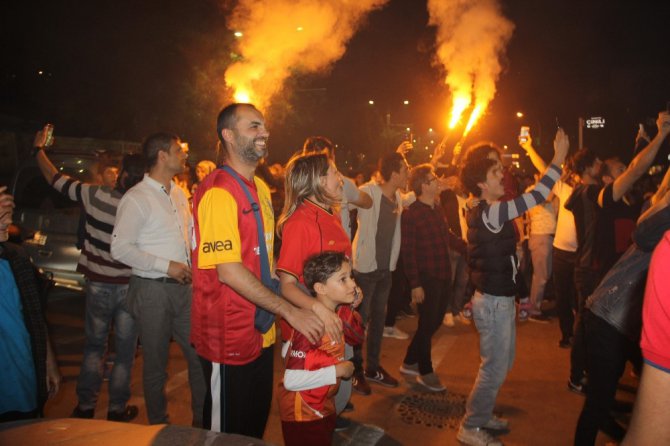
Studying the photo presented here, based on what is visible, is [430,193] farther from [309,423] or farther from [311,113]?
[311,113]

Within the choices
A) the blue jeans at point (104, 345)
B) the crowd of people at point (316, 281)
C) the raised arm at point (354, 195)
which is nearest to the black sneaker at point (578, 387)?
the crowd of people at point (316, 281)

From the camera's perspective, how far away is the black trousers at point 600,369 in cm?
326

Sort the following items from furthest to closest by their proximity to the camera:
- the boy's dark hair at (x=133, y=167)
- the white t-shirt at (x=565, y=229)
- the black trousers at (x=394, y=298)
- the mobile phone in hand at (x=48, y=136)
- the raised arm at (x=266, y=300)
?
the black trousers at (x=394, y=298) < the white t-shirt at (x=565, y=229) < the mobile phone in hand at (x=48, y=136) < the boy's dark hair at (x=133, y=167) < the raised arm at (x=266, y=300)

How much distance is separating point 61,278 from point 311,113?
14.3m

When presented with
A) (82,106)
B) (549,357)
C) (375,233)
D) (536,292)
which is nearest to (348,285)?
(375,233)

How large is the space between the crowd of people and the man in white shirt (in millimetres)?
12

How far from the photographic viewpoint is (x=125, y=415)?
4637 mm

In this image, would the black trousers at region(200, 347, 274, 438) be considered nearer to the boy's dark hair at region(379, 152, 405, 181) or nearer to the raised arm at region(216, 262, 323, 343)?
the raised arm at region(216, 262, 323, 343)

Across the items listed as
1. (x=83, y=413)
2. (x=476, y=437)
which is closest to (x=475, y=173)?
(x=476, y=437)

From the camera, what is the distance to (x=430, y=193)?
17.9ft

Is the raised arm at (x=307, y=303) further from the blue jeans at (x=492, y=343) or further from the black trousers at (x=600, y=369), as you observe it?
the black trousers at (x=600, y=369)

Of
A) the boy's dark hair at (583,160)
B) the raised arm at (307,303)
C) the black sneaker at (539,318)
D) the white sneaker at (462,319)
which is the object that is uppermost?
the boy's dark hair at (583,160)

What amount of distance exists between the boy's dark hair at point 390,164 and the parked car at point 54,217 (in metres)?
4.58

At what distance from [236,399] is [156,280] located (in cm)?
142
